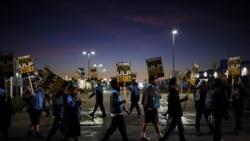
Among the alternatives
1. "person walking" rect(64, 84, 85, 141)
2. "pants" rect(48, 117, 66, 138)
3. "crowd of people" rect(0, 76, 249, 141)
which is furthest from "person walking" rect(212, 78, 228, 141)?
"pants" rect(48, 117, 66, 138)

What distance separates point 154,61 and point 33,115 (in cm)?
490

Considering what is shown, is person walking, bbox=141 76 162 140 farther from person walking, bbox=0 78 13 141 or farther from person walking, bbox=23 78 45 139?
person walking, bbox=0 78 13 141

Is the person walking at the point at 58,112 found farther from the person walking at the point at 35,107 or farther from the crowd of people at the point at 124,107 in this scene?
the person walking at the point at 35,107

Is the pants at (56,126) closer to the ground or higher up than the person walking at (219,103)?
closer to the ground

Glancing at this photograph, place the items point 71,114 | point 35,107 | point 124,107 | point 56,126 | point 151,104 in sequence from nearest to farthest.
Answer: point 71,114, point 124,107, point 56,126, point 151,104, point 35,107

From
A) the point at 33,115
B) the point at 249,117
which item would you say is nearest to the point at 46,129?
the point at 33,115

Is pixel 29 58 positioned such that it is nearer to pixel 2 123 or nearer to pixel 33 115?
pixel 33 115

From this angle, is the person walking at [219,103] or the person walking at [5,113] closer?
the person walking at [219,103]

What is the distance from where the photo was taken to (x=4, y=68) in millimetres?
16141

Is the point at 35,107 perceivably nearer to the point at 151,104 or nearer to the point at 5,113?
the point at 5,113

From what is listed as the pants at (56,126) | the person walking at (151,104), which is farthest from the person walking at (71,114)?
the person walking at (151,104)

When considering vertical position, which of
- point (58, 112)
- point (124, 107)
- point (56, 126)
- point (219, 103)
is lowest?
point (56, 126)

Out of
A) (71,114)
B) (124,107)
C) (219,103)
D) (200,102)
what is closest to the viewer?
(71,114)

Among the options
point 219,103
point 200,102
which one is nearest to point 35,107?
point 200,102
